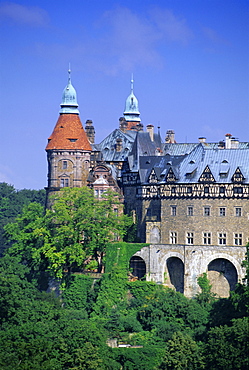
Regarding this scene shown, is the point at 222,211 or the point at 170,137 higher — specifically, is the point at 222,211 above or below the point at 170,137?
below

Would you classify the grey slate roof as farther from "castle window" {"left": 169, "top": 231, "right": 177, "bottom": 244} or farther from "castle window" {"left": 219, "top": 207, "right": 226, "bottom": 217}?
"castle window" {"left": 169, "top": 231, "right": 177, "bottom": 244}

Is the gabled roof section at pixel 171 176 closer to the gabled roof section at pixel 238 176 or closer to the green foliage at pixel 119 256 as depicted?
the gabled roof section at pixel 238 176

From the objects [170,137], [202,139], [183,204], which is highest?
[170,137]

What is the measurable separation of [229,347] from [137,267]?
27555mm

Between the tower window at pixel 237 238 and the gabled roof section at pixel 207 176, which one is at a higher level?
the gabled roof section at pixel 207 176

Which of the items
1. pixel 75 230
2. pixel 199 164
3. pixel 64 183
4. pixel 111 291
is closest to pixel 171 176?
pixel 199 164

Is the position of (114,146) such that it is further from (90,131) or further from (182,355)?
(182,355)

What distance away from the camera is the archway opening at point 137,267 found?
129 metres

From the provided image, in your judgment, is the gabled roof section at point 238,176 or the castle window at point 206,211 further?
the castle window at point 206,211

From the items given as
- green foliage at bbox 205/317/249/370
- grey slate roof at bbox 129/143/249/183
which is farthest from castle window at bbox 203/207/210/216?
green foliage at bbox 205/317/249/370

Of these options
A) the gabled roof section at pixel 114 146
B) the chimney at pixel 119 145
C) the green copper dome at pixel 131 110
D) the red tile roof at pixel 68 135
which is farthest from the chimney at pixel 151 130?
the green copper dome at pixel 131 110

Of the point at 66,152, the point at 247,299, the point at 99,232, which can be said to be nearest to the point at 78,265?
the point at 99,232

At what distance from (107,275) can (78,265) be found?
4.44 m

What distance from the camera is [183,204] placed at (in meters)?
127
